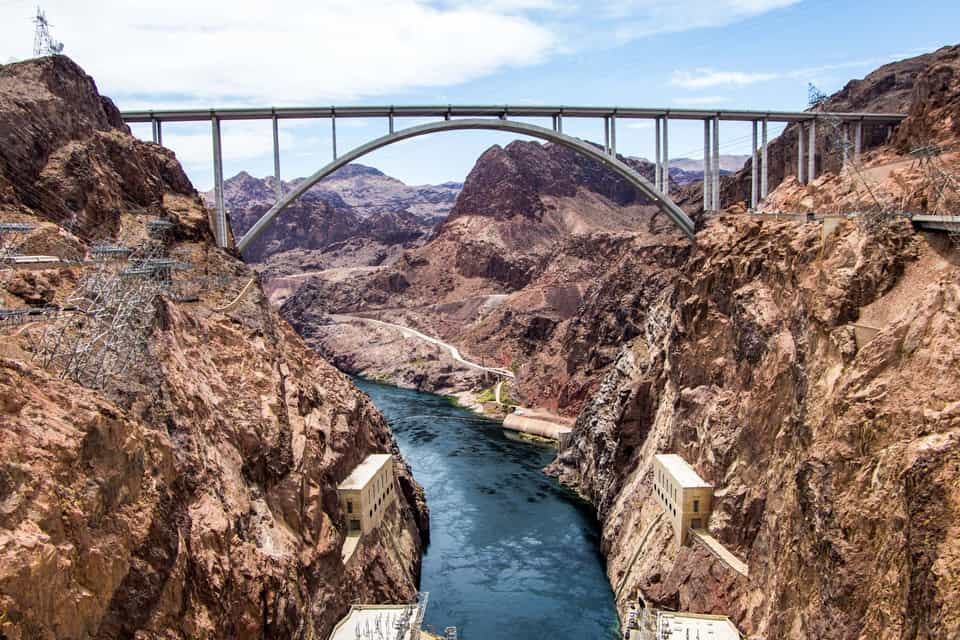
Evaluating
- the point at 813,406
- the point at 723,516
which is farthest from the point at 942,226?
the point at 723,516

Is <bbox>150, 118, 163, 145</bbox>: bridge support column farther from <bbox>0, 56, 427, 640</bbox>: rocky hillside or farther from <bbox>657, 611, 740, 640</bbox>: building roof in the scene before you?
<bbox>657, 611, 740, 640</bbox>: building roof

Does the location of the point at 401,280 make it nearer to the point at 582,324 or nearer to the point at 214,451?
the point at 582,324

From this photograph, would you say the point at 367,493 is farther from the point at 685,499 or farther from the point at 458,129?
the point at 458,129

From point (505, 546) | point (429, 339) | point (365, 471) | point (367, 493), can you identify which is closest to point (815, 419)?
point (367, 493)

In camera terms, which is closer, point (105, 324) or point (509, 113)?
point (105, 324)

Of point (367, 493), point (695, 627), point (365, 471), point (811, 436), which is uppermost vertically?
point (811, 436)

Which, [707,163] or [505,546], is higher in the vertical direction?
[707,163]

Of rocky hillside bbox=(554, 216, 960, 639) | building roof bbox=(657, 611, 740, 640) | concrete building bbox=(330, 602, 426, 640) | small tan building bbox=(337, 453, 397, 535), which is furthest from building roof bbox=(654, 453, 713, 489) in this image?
small tan building bbox=(337, 453, 397, 535)
